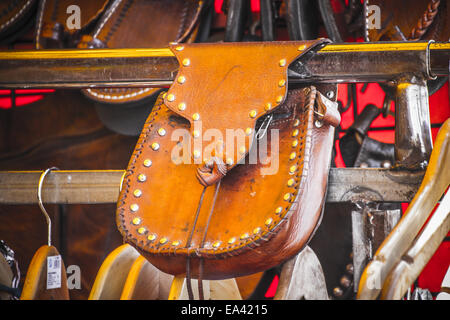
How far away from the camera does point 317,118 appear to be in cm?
62

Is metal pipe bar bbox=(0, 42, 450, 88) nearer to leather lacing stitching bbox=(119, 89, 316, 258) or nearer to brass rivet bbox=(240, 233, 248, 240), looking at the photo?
leather lacing stitching bbox=(119, 89, 316, 258)


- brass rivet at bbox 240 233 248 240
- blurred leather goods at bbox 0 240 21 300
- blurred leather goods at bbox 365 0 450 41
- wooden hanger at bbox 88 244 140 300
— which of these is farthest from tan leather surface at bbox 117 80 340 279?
Answer: blurred leather goods at bbox 365 0 450 41

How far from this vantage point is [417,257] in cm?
51

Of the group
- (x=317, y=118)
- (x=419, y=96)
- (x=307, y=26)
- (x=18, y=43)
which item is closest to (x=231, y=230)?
(x=317, y=118)

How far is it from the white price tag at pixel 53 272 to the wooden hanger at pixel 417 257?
47cm

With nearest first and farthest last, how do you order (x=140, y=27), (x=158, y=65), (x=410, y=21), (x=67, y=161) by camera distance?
(x=158, y=65)
(x=410, y=21)
(x=140, y=27)
(x=67, y=161)

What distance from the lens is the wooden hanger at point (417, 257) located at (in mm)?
A: 486

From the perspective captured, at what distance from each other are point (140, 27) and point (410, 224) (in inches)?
31.7

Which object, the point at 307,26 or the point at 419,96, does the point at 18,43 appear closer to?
the point at 307,26

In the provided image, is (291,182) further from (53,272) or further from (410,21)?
(410,21)

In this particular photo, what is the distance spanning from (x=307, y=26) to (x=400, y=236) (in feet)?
1.85

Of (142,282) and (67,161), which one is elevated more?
(67,161)

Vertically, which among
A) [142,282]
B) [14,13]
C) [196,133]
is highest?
[14,13]

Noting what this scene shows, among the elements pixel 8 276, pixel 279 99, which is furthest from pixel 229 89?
pixel 8 276
